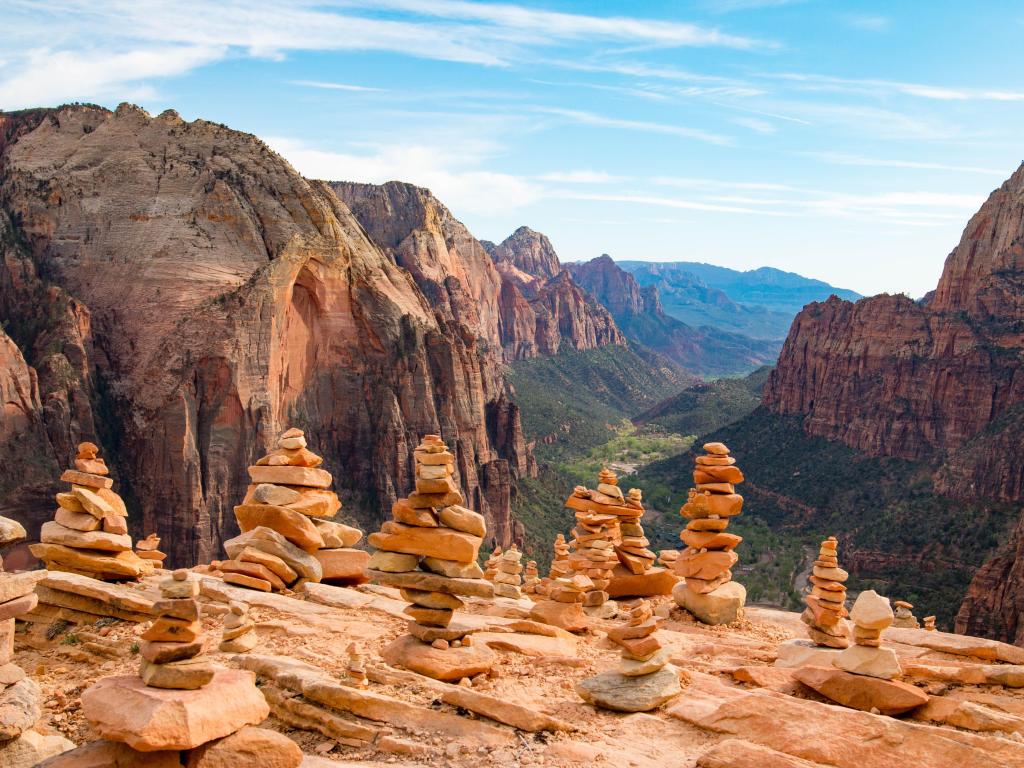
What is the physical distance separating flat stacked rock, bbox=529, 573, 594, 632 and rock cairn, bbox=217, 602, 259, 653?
646 cm

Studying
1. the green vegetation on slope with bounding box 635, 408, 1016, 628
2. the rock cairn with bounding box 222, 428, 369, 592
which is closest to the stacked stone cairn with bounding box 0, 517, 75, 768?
the rock cairn with bounding box 222, 428, 369, 592

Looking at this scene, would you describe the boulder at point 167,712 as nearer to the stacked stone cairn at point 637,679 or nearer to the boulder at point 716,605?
the stacked stone cairn at point 637,679

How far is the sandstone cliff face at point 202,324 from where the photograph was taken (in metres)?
58.2

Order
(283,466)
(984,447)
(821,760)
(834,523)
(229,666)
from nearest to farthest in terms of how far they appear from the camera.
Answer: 1. (821,760)
2. (229,666)
3. (283,466)
4. (984,447)
5. (834,523)

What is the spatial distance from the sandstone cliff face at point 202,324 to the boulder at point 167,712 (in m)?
48.8

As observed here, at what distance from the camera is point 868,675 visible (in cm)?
1324

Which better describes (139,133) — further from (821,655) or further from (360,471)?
(821,655)

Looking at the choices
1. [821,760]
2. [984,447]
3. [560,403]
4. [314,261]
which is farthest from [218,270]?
[560,403]

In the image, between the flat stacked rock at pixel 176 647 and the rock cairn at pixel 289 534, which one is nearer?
the flat stacked rock at pixel 176 647

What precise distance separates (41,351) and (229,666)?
52878 millimetres

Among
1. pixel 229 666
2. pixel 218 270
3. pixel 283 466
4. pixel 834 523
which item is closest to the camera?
pixel 229 666

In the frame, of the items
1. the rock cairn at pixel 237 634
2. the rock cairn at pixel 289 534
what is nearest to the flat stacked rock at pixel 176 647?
the rock cairn at pixel 237 634

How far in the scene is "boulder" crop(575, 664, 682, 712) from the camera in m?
12.8

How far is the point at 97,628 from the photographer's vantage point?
52.7 feet
